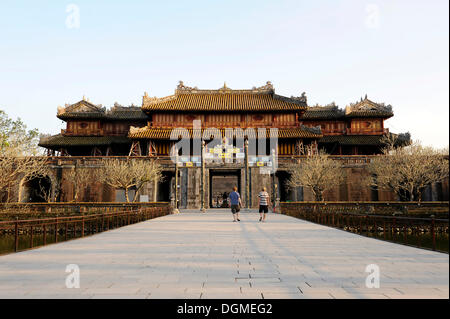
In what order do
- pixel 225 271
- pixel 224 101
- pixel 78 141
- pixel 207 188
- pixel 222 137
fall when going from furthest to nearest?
pixel 224 101 < pixel 78 141 < pixel 222 137 < pixel 207 188 < pixel 225 271

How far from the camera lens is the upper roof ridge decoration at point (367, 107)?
142ft

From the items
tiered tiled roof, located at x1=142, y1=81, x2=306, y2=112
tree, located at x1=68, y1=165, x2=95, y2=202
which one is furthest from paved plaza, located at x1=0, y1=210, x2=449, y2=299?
tiered tiled roof, located at x1=142, y1=81, x2=306, y2=112

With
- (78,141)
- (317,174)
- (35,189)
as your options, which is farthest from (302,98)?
(35,189)

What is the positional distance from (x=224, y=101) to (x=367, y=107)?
1956cm

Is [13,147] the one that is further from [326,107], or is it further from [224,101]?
[326,107]

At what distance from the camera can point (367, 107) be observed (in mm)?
44031

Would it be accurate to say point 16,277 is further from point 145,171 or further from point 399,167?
point 399,167

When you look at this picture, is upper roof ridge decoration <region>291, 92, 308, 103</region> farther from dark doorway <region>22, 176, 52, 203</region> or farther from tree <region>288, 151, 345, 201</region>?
dark doorway <region>22, 176, 52, 203</region>

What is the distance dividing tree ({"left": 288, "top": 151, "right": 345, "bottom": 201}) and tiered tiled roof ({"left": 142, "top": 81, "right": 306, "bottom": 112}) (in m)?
10.0

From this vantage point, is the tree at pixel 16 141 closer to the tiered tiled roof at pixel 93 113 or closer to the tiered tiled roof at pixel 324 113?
the tiered tiled roof at pixel 93 113

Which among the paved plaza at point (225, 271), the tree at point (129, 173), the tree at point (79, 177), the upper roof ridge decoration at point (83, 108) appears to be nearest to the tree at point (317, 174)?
the tree at point (129, 173)

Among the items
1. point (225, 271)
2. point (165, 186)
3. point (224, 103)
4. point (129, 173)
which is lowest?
point (225, 271)
